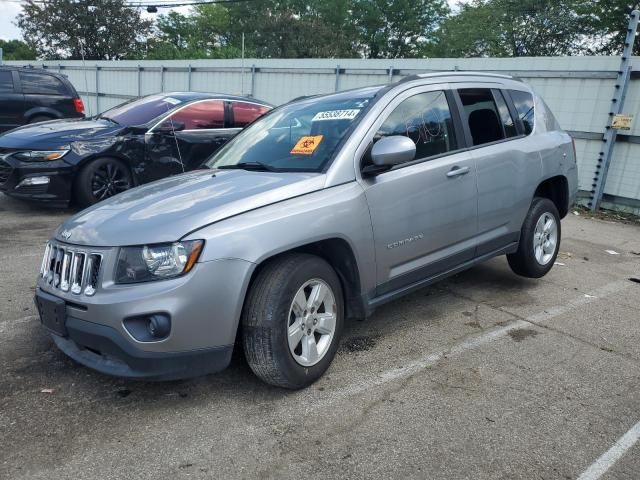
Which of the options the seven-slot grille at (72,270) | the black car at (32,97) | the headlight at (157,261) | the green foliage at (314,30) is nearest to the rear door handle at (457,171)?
the headlight at (157,261)

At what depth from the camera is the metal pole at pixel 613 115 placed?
8383 mm

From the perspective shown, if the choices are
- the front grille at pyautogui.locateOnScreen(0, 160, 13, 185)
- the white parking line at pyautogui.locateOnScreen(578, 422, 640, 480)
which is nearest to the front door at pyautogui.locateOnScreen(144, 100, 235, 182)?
the front grille at pyautogui.locateOnScreen(0, 160, 13, 185)

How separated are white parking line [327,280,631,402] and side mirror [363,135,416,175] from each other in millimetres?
1232

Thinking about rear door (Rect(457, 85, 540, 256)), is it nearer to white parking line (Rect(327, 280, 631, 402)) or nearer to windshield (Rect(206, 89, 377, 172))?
white parking line (Rect(327, 280, 631, 402))

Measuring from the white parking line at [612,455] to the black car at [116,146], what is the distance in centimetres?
528

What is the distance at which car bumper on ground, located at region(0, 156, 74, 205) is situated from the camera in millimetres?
6391

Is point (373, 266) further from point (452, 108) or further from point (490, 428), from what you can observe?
point (452, 108)

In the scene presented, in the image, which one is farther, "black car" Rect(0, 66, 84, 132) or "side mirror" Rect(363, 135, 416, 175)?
"black car" Rect(0, 66, 84, 132)

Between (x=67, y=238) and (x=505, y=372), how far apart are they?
8.69 feet

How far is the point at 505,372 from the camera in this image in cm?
335

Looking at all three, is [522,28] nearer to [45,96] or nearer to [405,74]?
[405,74]

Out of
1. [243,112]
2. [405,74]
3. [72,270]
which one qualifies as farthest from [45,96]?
[72,270]

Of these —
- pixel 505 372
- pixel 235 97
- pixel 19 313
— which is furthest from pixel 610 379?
pixel 235 97

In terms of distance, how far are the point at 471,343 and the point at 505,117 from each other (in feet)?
6.59
